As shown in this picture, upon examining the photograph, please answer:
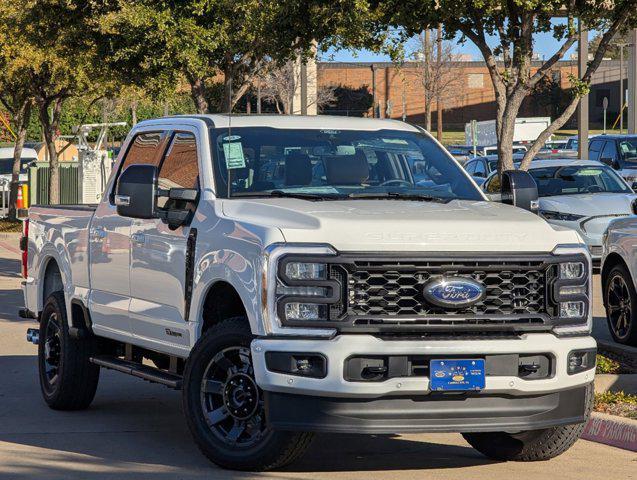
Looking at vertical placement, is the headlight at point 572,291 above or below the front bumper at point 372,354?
above

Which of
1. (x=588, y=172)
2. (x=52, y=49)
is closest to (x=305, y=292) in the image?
(x=588, y=172)

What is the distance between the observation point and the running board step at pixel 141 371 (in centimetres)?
824

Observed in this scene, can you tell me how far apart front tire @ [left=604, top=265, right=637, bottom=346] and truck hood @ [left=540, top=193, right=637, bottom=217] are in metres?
8.20

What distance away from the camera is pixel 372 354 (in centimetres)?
690

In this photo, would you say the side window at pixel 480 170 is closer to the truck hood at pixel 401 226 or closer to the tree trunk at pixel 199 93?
the tree trunk at pixel 199 93

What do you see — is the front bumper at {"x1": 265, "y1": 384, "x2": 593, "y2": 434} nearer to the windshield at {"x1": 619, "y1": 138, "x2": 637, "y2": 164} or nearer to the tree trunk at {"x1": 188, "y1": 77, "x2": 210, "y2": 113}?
the tree trunk at {"x1": 188, "y1": 77, "x2": 210, "y2": 113}

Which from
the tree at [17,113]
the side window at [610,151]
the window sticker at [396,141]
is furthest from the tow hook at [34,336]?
the tree at [17,113]

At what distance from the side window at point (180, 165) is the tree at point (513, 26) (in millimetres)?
5407

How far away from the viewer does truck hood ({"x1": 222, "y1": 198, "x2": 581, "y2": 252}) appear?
705cm

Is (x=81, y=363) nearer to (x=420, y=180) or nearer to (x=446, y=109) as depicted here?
(x=420, y=180)

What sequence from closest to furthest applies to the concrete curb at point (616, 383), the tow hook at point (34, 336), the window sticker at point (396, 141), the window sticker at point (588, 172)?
the window sticker at point (396, 141) < the concrete curb at point (616, 383) < the tow hook at point (34, 336) < the window sticker at point (588, 172)

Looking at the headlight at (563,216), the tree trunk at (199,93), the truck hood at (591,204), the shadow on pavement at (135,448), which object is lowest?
the shadow on pavement at (135,448)

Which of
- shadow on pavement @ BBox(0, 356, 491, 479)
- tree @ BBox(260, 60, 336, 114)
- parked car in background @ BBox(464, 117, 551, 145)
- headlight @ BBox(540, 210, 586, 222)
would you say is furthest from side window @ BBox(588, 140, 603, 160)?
tree @ BBox(260, 60, 336, 114)

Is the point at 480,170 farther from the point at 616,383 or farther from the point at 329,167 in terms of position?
the point at 329,167
